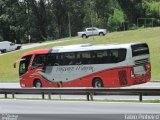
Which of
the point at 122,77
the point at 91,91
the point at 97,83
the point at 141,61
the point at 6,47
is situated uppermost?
the point at 141,61

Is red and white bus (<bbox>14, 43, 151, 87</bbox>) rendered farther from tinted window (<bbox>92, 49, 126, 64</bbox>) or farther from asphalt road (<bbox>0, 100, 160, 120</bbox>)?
asphalt road (<bbox>0, 100, 160, 120</bbox>)

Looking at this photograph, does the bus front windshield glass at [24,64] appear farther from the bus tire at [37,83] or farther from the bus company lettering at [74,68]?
the bus company lettering at [74,68]

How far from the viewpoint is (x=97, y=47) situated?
30562mm

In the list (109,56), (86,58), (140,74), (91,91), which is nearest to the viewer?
(91,91)

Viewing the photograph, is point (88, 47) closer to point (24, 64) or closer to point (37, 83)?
point (37, 83)

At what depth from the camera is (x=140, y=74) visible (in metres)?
29.6

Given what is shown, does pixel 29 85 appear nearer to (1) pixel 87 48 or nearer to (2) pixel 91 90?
(1) pixel 87 48

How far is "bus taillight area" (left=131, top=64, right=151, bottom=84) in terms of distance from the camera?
29.1m

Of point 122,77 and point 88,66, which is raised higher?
point 88,66

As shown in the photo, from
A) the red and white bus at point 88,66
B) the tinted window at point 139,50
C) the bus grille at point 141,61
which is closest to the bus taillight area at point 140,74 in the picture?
the red and white bus at point 88,66

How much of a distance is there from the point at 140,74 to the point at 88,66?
11.5 feet

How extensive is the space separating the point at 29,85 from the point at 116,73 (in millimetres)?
7845

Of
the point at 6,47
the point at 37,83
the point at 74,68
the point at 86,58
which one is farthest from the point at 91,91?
the point at 6,47

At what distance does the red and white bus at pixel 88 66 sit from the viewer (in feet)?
96.0
